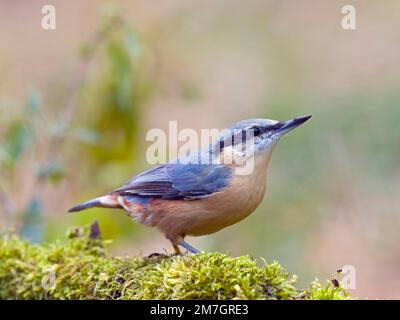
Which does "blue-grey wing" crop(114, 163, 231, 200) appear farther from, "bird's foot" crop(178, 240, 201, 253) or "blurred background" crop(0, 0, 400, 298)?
"blurred background" crop(0, 0, 400, 298)

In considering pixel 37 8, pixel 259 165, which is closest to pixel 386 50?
pixel 37 8

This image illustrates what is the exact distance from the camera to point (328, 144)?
7512mm

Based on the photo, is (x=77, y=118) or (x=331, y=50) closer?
(x=77, y=118)

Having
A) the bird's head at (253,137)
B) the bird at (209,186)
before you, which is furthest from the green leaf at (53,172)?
the bird's head at (253,137)

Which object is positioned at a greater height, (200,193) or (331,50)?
(331,50)

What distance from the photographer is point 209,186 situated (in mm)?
3895

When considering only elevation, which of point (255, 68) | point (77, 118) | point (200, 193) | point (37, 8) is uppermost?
point (37, 8)

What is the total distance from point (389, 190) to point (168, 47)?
2949mm

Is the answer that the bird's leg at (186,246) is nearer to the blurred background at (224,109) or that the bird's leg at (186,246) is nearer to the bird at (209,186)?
the bird at (209,186)

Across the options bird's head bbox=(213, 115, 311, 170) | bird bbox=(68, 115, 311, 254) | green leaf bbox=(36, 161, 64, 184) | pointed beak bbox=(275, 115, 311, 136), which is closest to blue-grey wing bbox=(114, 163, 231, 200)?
bird bbox=(68, 115, 311, 254)
